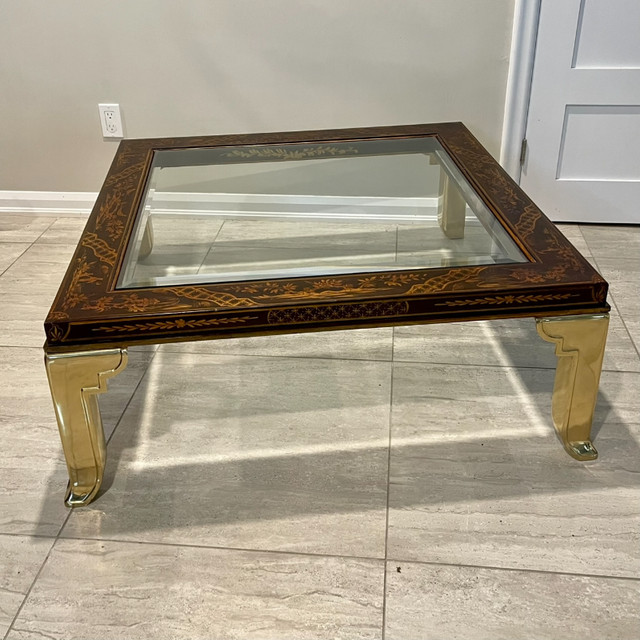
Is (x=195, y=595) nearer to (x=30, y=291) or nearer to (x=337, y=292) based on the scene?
(x=337, y=292)

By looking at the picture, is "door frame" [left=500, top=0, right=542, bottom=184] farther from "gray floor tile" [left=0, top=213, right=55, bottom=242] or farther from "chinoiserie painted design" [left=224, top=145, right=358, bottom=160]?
"gray floor tile" [left=0, top=213, right=55, bottom=242]

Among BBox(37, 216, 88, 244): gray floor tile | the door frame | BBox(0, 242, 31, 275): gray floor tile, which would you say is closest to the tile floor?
BBox(0, 242, 31, 275): gray floor tile

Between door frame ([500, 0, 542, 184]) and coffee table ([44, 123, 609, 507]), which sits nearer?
coffee table ([44, 123, 609, 507])

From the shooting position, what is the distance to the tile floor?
1.13m

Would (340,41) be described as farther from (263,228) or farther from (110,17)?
(263,228)

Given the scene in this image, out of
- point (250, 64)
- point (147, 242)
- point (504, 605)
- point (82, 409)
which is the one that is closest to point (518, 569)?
point (504, 605)

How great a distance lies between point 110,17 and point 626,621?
2060 mm

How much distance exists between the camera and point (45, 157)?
2.46 meters

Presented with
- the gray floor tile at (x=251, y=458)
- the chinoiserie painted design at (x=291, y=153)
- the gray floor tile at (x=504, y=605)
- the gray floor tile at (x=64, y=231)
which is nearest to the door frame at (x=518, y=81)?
the chinoiserie painted design at (x=291, y=153)

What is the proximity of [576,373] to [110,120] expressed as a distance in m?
1.70

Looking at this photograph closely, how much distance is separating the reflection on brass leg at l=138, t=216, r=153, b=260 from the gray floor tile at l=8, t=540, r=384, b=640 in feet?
1.68

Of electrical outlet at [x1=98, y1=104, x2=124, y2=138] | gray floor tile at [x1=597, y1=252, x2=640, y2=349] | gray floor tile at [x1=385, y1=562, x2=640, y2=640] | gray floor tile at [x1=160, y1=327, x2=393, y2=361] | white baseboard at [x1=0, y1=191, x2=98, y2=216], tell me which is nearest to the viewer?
gray floor tile at [x1=385, y1=562, x2=640, y2=640]

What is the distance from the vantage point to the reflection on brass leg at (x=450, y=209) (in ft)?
4.55

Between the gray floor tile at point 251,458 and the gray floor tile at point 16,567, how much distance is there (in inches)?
2.7
